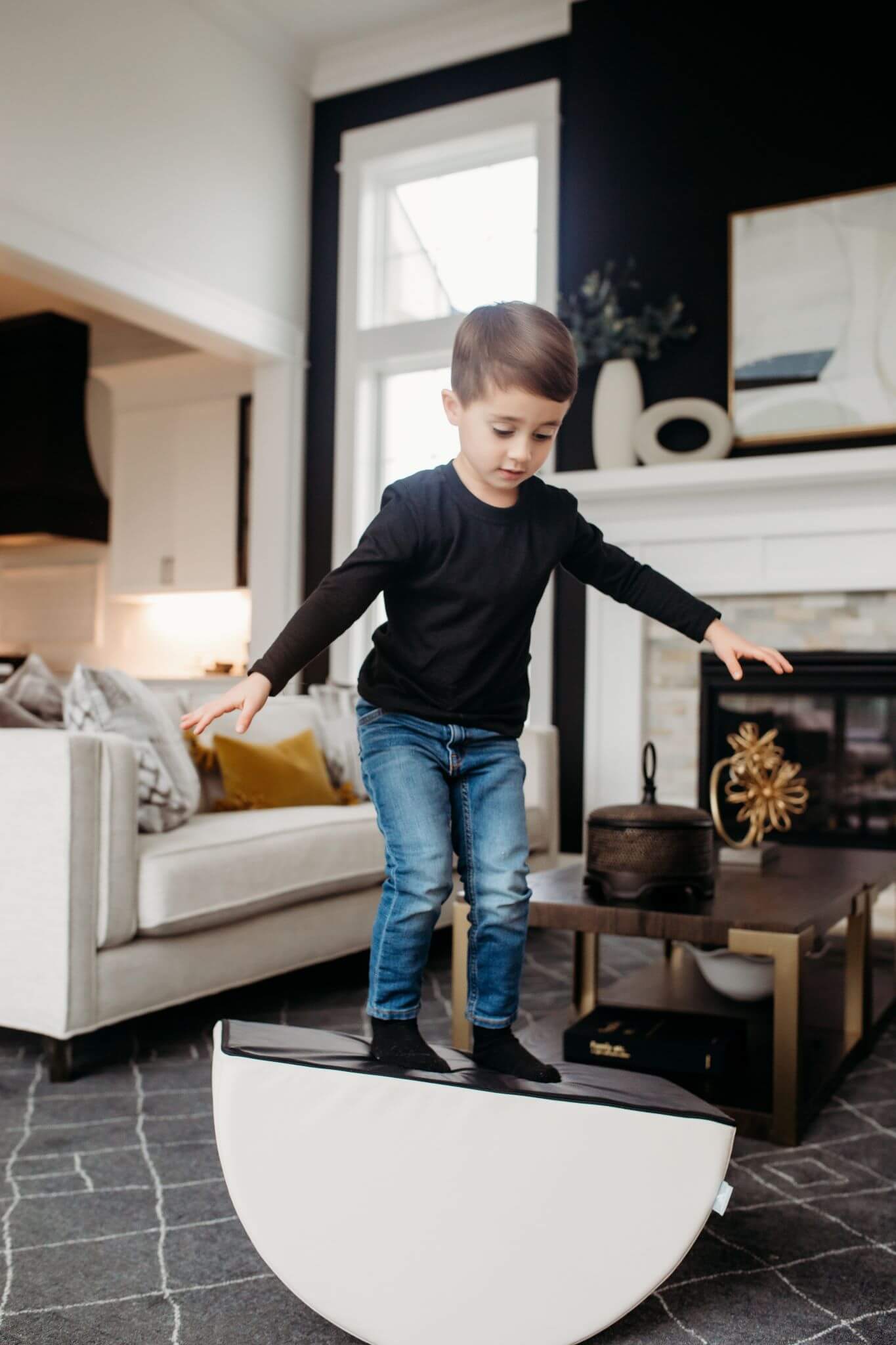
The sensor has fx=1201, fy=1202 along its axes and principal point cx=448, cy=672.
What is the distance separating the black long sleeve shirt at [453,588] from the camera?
1.46 meters

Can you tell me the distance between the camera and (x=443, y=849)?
149cm

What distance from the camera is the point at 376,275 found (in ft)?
18.3

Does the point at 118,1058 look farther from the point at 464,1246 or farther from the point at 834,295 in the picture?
the point at 834,295

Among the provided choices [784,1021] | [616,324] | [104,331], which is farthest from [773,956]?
[104,331]

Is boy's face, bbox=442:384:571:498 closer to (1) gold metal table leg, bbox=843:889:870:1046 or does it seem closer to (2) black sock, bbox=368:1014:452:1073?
(2) black sock, bbox=368:1014:452:1073

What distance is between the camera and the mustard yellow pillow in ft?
10.5

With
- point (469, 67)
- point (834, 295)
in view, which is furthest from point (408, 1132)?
point (469, 67)

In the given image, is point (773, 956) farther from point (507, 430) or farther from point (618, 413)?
point (618, 413)

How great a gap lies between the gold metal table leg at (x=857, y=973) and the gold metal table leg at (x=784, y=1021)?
60cm

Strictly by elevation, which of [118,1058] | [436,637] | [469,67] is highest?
[469,67]

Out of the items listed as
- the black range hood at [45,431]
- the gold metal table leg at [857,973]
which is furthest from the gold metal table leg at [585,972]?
the black range hood at [45,431]

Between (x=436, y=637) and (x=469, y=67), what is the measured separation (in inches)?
179

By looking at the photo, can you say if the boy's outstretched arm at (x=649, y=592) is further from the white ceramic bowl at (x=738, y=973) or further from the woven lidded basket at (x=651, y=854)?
the white ceramic bowl at (x=738, y=973)

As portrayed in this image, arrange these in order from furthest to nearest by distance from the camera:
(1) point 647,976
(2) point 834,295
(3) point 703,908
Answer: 1. (2) point 834,295
2. (1) point 647,976
3. (3) point 703,908
